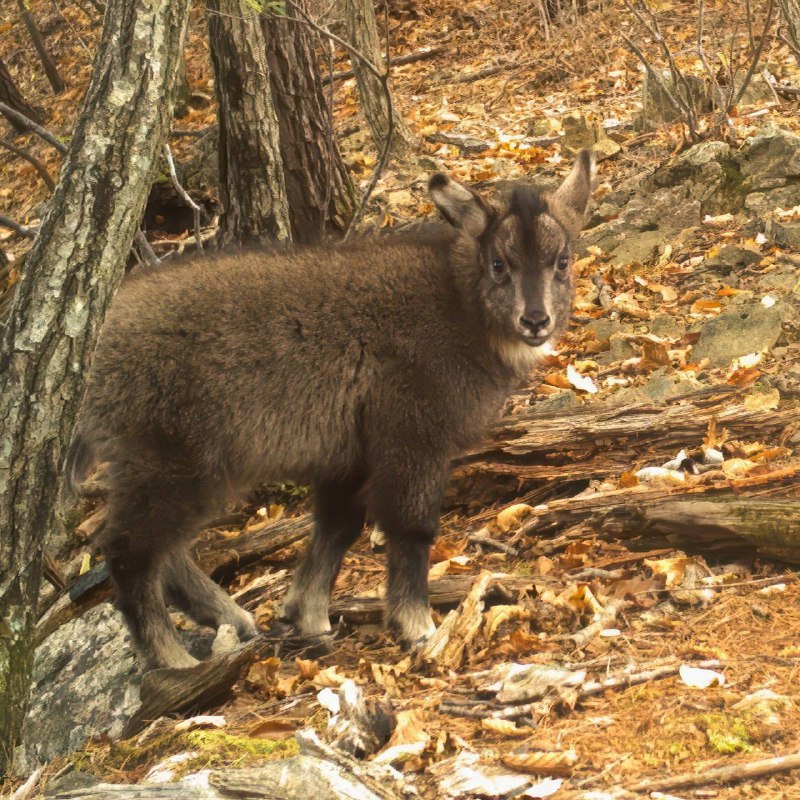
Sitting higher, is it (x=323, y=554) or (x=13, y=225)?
(x=13, y=225)

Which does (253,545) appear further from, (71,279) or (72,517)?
(71,279)

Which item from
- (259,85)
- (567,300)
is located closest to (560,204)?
(567,300)

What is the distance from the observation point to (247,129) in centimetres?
780

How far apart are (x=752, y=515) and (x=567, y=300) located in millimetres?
1554

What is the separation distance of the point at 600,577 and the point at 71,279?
3.11 meters

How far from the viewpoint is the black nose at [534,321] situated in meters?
5.78

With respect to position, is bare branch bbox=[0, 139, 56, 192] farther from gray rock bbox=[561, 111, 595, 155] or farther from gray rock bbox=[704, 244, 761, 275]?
gray rock bbox=[561, 111, 595, 155]

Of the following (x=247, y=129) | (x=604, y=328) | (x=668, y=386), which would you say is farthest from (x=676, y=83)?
(x=247, y=129)

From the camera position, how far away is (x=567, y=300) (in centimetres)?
621

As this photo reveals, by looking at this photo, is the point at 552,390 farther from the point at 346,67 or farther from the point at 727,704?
the point at 346,67

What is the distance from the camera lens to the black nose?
5777mm

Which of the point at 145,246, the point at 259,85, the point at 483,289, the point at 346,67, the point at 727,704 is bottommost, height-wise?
the point at 727,704

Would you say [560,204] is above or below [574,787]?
above

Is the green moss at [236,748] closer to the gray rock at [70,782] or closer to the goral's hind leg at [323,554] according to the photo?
the gray rock at [70,782]
